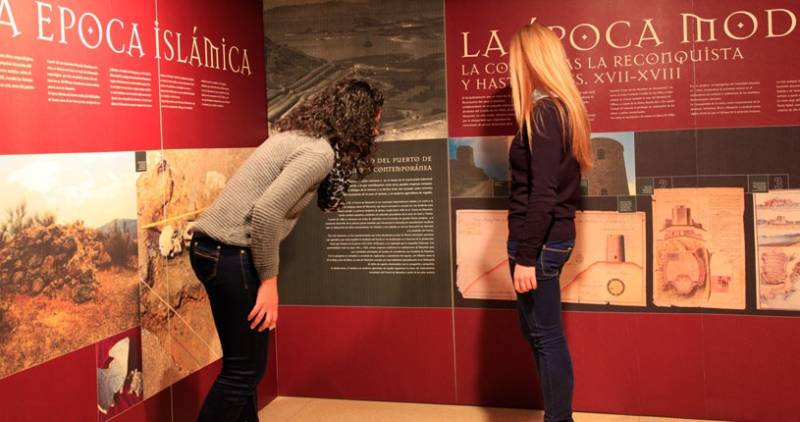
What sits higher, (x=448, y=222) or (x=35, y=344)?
(x=448, y=222)

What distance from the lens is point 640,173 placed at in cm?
316

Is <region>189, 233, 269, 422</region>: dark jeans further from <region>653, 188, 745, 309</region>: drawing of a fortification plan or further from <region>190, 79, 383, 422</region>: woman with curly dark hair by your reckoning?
<region>653, 188, 745, 309</region>: drawing of a fortification plan

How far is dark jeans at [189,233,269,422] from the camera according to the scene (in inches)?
88.9

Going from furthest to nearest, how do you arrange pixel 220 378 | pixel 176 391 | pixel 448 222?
pixel 448 222
pixel 176 391
pixel 220 378

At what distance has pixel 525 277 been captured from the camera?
254cm

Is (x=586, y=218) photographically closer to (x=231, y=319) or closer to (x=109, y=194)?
(x=231, y=319)

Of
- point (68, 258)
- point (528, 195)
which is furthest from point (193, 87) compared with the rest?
point (528, 195)

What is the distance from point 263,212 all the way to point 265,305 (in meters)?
0.30

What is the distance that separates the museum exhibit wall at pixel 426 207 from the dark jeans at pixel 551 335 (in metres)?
0.67

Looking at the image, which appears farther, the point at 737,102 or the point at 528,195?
the point at 737,102

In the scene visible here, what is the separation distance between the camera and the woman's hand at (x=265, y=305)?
227cm

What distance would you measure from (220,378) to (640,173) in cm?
184

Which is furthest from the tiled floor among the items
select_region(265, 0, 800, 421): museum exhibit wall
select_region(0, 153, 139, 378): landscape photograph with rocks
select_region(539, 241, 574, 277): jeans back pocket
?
select_region(0, 153, 139, 378): landscape photograph with rocks

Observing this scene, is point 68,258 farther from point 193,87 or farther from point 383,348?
point 383,348
